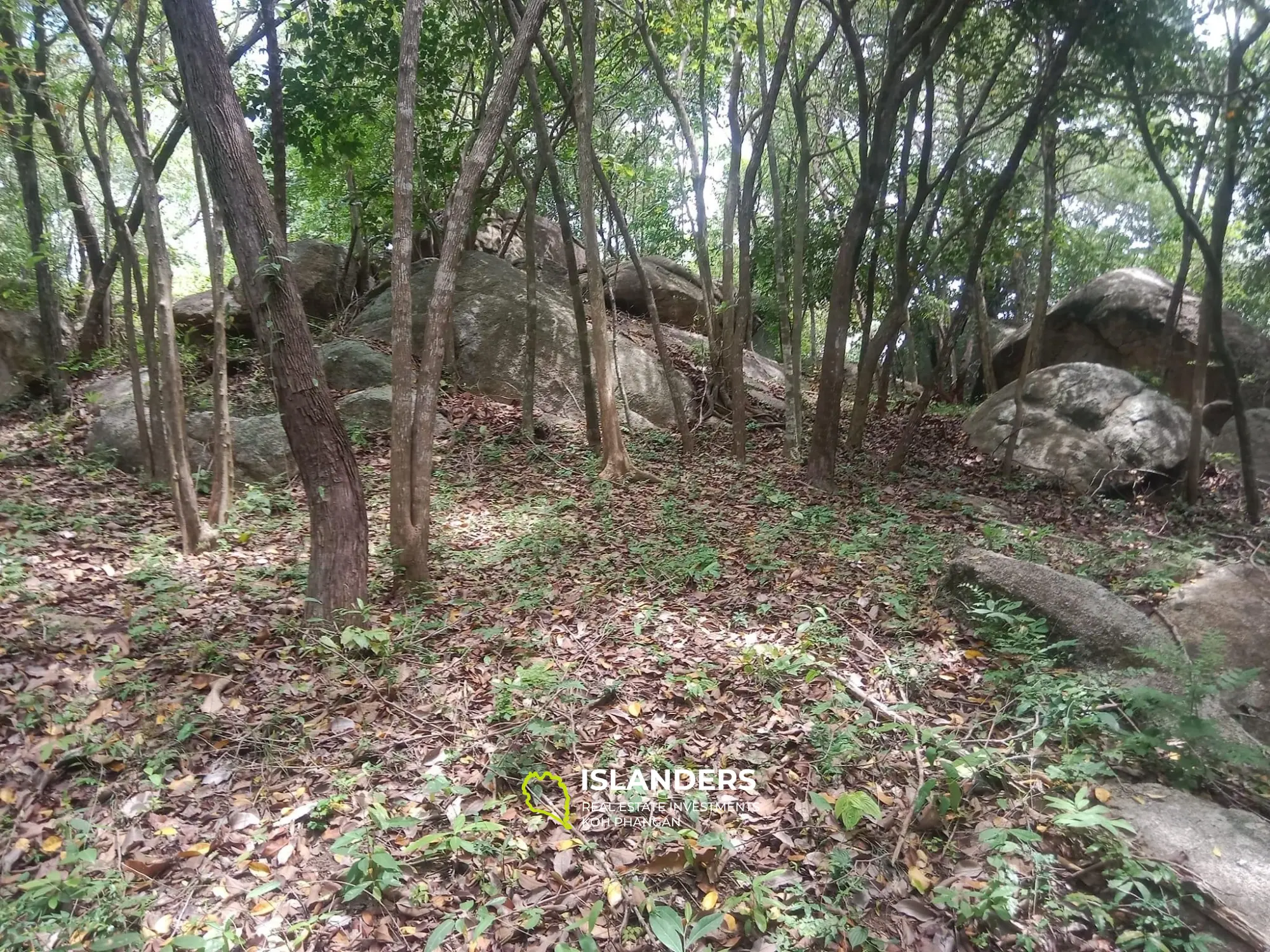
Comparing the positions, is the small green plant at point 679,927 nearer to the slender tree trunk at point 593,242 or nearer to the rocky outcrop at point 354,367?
the slender tree trunk at point 593,242

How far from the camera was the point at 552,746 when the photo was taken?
3.81m

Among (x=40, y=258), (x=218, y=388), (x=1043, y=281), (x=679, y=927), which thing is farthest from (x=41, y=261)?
(x=1043, y=281)

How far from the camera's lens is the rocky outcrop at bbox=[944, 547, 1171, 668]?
4234 mm

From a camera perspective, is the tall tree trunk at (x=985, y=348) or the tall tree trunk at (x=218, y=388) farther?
the tall tree trunk at (x=985, y=348)

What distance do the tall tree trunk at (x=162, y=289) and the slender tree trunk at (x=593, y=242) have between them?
167 inches

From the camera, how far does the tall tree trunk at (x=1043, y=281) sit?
9477 millimetres

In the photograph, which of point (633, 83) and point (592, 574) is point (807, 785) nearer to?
point (592, 574)

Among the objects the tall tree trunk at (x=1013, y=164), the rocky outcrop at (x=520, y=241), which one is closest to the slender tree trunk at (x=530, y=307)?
the rocky outcrop at (x=520, y=241)

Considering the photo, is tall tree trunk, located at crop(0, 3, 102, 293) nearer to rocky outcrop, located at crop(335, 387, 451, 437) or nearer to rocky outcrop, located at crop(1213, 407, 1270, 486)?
rocky outcrop, located at crop(335, 387, 451, 437)

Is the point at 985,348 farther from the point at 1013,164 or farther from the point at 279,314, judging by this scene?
the point at 279,314

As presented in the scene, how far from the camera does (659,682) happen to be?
4391 mm

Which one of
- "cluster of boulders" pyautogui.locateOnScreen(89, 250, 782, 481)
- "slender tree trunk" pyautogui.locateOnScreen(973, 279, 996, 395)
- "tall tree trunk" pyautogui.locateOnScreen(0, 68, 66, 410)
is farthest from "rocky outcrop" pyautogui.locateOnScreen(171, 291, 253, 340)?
"slender tree trunk" pyautogui.locateOnScreen(973, 279, 996, 395)

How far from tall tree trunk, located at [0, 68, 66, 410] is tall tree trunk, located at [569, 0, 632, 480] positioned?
7433mm

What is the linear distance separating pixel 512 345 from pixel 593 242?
3.88 m
